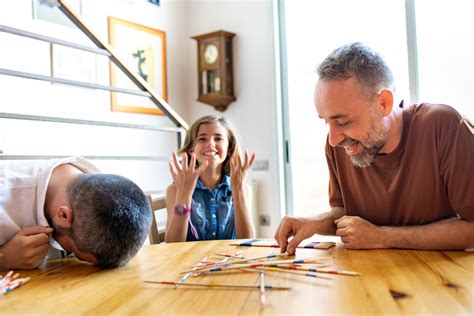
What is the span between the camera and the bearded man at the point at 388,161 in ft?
4.34

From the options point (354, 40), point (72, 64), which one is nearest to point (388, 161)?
point (354, 40)

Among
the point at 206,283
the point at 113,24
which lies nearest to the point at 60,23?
the point at 113,24

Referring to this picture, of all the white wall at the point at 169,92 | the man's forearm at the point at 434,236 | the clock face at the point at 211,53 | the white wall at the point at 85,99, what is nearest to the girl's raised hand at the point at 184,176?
the man's forearm at the point at 434,236

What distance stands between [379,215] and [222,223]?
853 millimetres

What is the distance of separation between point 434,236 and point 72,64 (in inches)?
123

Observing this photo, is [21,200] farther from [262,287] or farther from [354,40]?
[354,40]

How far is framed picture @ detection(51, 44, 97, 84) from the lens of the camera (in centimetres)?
349

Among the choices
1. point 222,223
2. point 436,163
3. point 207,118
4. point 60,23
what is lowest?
point 222,223

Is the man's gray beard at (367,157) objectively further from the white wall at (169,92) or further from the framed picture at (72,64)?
the framed picture at (72,64)

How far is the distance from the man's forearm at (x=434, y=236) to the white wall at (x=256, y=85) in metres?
2.93

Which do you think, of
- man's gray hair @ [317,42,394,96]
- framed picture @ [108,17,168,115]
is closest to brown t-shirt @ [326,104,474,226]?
man's gray hair @ [317,42,394,96]

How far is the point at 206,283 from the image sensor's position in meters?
0.98

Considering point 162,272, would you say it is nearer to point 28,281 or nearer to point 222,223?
point 28,281

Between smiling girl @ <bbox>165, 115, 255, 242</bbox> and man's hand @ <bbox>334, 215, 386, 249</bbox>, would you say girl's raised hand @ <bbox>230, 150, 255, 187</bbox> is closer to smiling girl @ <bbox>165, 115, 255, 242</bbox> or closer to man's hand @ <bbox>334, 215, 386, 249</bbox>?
smiling girl @ <bbox>165, 115, 255, 242</bbox>
